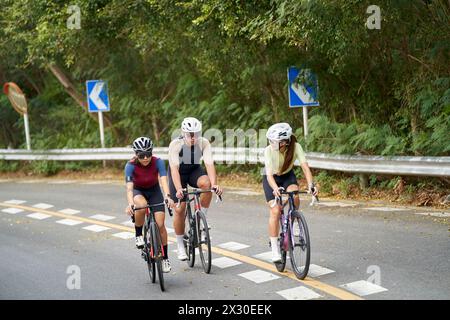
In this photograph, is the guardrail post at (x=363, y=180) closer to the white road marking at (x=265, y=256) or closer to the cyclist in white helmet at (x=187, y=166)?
the white road marking at (x=265, y=256)

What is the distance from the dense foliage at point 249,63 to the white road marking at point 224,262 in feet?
16.2

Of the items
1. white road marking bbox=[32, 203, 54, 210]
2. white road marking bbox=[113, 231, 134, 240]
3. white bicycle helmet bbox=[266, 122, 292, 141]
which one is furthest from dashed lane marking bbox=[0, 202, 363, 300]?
white road marking bbox=[32, 203, 54, 210]

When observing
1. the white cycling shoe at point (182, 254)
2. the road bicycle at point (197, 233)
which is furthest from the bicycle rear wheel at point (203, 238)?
the white cycling shoe at point (182, 254)

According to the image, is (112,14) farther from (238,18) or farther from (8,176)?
(8,176)

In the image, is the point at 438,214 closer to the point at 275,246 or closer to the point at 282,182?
the point at 282,182

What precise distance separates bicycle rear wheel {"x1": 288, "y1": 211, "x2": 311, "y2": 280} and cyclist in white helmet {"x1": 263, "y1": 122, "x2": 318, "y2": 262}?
274 mm

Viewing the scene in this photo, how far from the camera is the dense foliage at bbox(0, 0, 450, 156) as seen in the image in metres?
14.0

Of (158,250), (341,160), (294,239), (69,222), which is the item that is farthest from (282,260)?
(69,222)

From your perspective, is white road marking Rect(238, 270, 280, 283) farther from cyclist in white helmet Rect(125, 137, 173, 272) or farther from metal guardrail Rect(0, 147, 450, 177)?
metal guardrail Rect(0, 147, 450, 177)

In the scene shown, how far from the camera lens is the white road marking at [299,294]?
809 cm

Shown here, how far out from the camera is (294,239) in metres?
9.16

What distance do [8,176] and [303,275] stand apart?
20.2 meters

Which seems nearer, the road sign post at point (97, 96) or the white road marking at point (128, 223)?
the white road marking at point (128, 223)

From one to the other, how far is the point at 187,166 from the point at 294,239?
7.34ft
